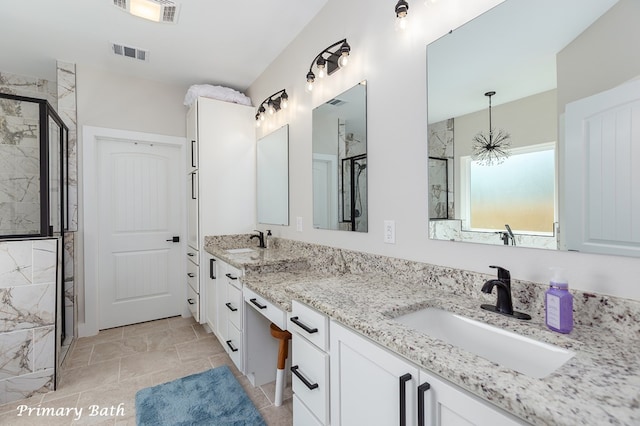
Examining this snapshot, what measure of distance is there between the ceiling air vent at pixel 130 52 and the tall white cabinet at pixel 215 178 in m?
0.58

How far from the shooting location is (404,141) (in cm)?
154

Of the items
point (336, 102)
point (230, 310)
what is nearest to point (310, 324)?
point (230, 310)

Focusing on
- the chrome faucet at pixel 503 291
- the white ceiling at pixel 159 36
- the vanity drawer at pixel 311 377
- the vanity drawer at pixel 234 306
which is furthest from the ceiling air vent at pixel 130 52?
the chrome faucet at pixel 503 291

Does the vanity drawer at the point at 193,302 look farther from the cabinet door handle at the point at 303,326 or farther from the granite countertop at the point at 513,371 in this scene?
the granite countertop at the point at 513,371

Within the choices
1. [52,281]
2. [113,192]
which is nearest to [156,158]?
[113,192]

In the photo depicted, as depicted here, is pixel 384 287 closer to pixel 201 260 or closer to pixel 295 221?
pixel 295 221

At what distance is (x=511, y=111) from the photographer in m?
1.12

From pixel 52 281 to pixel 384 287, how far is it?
2307 mm

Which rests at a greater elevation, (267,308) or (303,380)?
(267,308)

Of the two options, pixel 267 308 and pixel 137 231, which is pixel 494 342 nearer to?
pixel 267 308

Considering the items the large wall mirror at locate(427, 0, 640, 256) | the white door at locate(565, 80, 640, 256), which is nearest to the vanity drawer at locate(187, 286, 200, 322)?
the large wall mirror at locate(427, 0, 640, 256)

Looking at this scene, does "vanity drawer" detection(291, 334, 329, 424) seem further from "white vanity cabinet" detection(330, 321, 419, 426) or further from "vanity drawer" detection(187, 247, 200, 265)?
"vanity drawer" detection(187, 247, 200, 265)

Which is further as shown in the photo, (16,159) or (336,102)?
(16,159)

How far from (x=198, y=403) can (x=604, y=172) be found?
7.72ft
